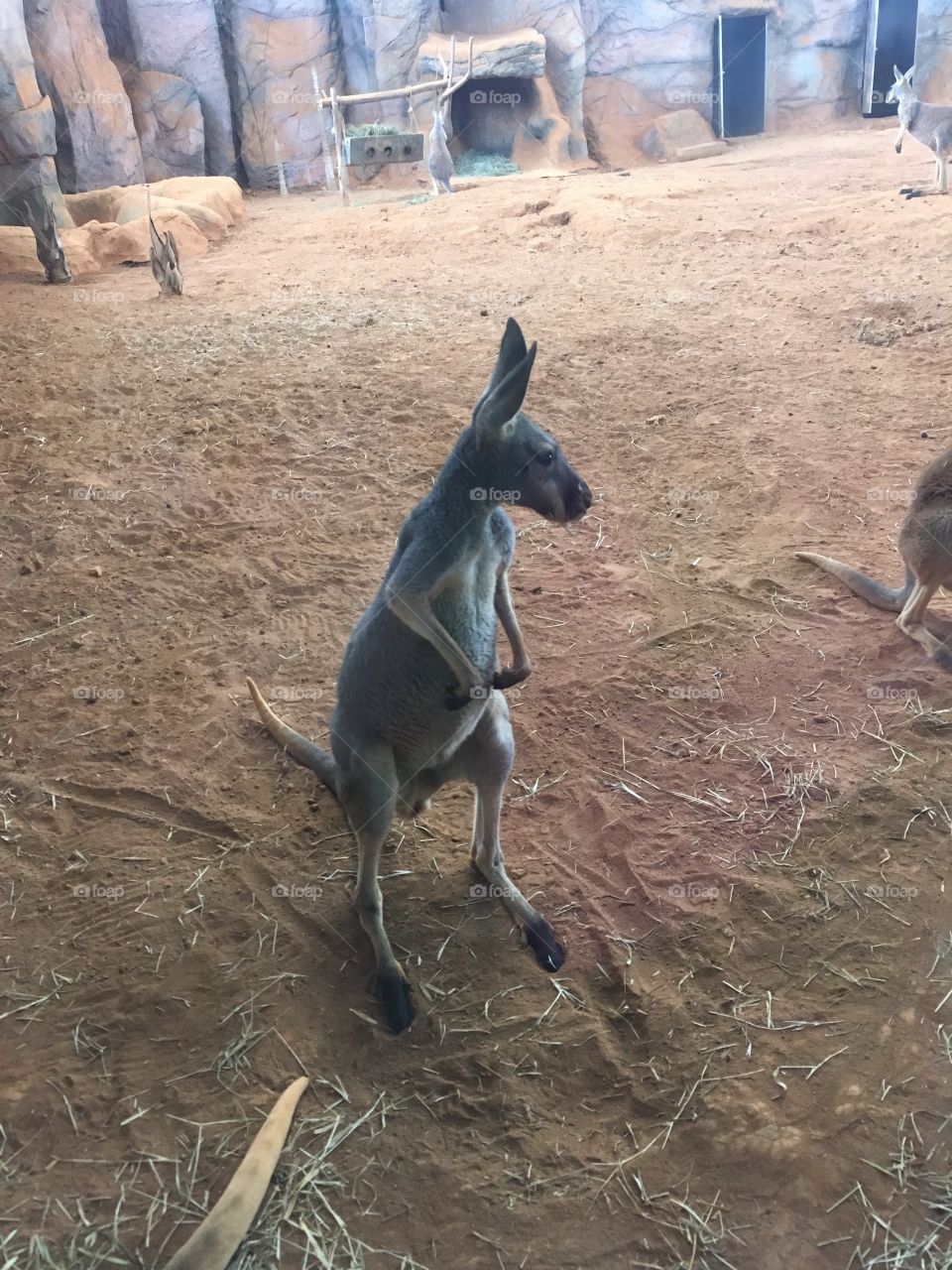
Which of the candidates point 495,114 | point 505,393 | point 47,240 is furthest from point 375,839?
point 495,114

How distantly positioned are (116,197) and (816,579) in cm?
1076

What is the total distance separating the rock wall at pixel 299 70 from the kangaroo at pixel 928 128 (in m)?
5.95

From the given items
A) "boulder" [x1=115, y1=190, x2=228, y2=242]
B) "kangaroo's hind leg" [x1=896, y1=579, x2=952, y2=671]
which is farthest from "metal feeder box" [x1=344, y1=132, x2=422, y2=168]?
"kangaroo's hind leg" [x1=896, y1=579, x2=952, y2=671]

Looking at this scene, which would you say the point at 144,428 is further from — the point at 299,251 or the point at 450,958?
the point at 299,251

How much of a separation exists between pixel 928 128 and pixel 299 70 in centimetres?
1000

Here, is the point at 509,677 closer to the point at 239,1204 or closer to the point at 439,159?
the point at 239,1204

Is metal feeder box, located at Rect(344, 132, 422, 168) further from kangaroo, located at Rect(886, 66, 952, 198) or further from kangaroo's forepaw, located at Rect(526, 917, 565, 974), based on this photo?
kangaroo's forepaw, located at Rect(526, 917, 565, 974)

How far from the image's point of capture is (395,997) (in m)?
2.53

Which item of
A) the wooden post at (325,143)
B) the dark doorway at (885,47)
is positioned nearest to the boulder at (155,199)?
the wooden post at (325,143)

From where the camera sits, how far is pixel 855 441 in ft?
17.6

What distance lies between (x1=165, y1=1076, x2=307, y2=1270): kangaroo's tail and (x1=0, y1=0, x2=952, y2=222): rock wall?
11.7 meters

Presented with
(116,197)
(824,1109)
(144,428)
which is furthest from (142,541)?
(116,197)

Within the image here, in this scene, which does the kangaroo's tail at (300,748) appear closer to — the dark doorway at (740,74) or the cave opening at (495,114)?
the cave opening at (495,114)

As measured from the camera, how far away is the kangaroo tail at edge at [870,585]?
3982 mm
